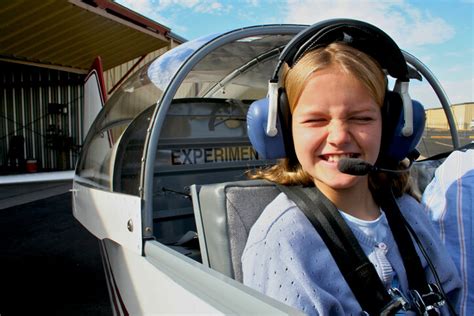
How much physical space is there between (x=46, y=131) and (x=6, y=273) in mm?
8391

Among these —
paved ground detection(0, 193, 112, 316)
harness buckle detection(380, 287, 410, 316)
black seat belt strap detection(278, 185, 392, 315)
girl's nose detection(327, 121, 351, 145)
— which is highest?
girl's nose detection(327, 121, 351, 145)

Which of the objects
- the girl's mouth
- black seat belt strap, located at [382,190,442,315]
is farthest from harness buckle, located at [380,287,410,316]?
the girl's mouth

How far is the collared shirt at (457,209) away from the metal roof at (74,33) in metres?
6.95

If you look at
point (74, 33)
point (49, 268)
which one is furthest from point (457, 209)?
point (74, 33)

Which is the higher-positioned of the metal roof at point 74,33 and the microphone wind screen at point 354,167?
the metal roof at point 74,33

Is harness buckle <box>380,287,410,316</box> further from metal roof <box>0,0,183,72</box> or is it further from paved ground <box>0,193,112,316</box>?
metal roof <box>0,0,183,72</box>

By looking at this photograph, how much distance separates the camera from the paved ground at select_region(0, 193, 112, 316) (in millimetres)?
2887

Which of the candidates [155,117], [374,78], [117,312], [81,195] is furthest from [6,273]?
[374,78]

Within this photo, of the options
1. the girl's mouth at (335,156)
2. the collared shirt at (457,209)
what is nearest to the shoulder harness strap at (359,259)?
the girl's mouth at (335,156)

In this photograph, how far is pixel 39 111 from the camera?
35.9 ft

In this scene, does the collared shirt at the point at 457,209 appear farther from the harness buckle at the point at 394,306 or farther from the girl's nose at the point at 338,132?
the girl's nose at the point at 338,132

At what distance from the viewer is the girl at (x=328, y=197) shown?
0.85 m

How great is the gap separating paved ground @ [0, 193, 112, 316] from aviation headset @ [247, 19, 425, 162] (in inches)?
92.6

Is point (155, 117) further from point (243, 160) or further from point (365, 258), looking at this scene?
point (243, 160)
